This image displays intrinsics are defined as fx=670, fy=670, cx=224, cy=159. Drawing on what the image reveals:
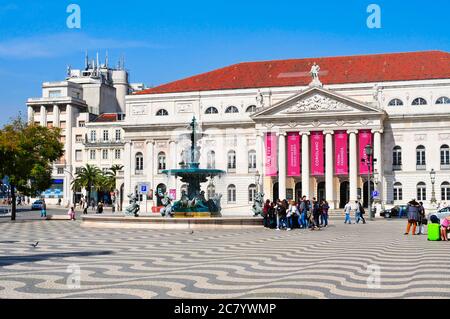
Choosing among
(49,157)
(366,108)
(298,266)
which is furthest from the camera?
(366,108)

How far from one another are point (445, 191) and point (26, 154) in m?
38.8

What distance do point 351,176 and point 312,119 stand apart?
22.2 ft

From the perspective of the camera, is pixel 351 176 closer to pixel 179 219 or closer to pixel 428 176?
pixel 428 176

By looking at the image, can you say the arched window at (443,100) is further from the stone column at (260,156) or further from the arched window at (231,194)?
the arched window at (231,194)

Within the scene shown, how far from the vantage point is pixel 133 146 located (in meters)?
74.4

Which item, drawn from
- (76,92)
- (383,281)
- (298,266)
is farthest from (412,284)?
(76,92)

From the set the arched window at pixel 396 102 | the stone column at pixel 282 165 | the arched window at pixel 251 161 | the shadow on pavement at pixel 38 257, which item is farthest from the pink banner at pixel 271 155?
the shadow on pavement at pixel 38 257

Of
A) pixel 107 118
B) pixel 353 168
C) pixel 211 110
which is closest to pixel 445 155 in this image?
pixel 353 168

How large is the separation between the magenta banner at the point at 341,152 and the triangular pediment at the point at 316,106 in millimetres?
2103

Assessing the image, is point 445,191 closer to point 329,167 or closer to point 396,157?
point 396,157

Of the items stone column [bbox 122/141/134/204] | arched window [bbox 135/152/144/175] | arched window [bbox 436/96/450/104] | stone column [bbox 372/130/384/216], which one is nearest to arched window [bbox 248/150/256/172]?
arched window [bbox 135/152/144/175]

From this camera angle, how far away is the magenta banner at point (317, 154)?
64.9m

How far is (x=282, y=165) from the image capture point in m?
66.1

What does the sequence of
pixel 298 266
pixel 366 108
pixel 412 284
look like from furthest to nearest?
pixel 366 108
pixel 298 266
pixel 412 284
